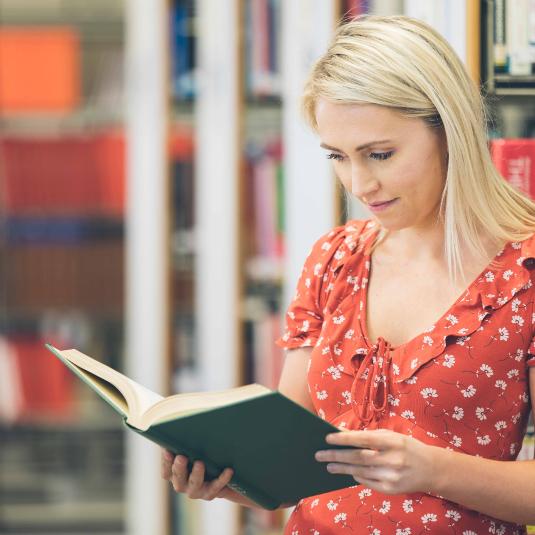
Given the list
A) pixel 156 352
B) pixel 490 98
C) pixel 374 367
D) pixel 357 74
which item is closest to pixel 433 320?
pixel 374 367

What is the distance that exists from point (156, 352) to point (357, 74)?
6.19ft

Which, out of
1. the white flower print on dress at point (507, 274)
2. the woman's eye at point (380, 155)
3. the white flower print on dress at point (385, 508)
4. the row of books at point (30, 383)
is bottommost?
the row of books at point (30, 383)

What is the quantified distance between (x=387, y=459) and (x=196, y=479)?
0.89 feet

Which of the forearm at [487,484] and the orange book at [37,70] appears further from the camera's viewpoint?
the orange book at [37,70]

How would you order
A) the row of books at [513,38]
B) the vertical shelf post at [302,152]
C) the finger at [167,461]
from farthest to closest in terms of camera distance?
the vertical shelf post at [302,152], the row of books at [513,38], the finger at [167,461]

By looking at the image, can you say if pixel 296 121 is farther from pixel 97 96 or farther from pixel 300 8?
pixel 97 96

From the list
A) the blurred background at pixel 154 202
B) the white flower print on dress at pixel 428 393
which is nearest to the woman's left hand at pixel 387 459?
the white flower print on dress at pixel 428 393

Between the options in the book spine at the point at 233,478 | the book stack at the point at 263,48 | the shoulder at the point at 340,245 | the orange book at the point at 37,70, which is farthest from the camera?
the orange book at the point at 37,70

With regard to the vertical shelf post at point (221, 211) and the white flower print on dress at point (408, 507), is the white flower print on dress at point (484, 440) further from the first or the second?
the vertical shelf post at point (221, 211)

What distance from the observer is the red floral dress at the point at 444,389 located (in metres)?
1.20

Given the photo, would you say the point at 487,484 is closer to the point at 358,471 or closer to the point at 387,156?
the point at 358,471

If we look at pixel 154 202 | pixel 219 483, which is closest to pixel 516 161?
pixel 219 483

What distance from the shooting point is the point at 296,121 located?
230 cm

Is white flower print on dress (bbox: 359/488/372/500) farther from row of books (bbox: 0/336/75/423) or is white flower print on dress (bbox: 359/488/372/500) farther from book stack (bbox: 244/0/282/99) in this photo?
row of books (bbox: 0/336/75/423)
